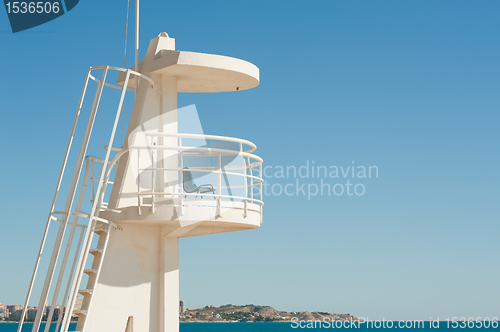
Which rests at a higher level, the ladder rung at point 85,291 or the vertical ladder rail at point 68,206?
the vertical ladder rail at point 68,206

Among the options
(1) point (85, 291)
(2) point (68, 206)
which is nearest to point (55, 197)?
(2) point (68, 206)

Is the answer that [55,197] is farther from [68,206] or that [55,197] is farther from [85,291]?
[85,291]

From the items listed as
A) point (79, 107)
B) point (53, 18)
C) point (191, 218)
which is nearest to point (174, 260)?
point (191, 218)

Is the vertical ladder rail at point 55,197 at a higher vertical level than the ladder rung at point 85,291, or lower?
higher

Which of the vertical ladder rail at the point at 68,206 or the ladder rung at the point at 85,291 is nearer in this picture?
the vertical ladder rail at the point at 68,206

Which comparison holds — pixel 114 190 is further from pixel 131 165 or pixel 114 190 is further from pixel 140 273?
pixel 140 273

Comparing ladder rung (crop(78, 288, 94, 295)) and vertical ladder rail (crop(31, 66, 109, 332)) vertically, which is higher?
vertical ladder rail (crop(31, 66, 109, 332))

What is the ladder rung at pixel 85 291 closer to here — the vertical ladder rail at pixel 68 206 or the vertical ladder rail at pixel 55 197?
the vertical ladder rail at pixel 68 206

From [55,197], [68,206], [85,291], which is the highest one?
[55,197]

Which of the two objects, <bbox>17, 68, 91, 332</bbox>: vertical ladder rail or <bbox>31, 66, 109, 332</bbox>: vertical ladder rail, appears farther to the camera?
<bbox>17, 68, 91, 332</bbox>: vertical ladder rail

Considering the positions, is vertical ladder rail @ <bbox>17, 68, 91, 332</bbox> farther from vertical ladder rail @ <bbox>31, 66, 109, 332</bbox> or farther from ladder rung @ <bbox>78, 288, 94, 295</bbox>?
ladder rung @ <bbox>78, 288, 94, 295</bbox>

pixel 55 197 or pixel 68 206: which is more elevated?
pixel 55 197

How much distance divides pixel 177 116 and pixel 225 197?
7.90 ft

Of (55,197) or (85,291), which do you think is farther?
(55,197)
